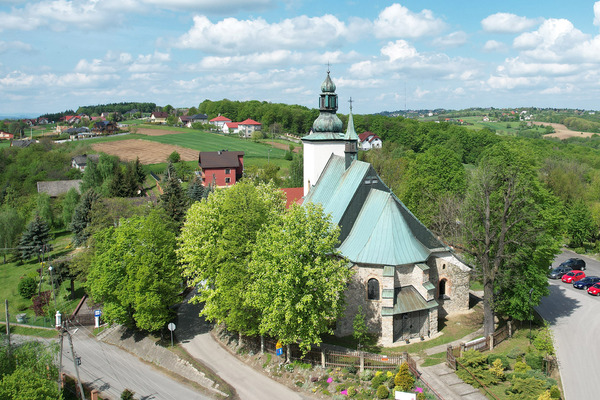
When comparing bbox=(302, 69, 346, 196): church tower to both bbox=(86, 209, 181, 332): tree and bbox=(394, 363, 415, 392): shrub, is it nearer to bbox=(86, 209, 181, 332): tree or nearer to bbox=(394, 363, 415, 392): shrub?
bbox=(86, 209, 181, 332): tree

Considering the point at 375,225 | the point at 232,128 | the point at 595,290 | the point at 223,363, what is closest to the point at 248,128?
the point at 232,128

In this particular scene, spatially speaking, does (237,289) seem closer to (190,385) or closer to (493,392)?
(190,385)

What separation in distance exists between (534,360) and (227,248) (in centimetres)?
1952

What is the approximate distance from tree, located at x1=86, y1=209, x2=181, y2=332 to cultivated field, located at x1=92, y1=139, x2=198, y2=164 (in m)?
74.3

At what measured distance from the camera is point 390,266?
1183 inches

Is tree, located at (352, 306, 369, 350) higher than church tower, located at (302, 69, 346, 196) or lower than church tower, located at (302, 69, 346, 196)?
Result: lower

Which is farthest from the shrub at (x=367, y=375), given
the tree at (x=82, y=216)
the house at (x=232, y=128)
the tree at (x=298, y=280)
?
the house at (x=232, y=128)

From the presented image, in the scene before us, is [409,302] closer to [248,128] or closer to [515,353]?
[515,353]

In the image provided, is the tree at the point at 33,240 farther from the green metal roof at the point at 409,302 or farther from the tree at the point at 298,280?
the green metal roof at the point at 409,302

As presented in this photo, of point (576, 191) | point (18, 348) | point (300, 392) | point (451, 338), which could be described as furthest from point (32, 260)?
point (576, 191)

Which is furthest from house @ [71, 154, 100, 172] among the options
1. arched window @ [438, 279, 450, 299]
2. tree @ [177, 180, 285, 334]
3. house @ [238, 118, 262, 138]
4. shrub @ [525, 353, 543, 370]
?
shrub @ [525, 353, 543, 370]

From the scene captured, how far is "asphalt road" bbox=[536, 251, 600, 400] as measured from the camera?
25859 mm

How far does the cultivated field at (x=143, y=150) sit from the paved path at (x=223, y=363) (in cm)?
7438

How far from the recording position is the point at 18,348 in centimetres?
2881
